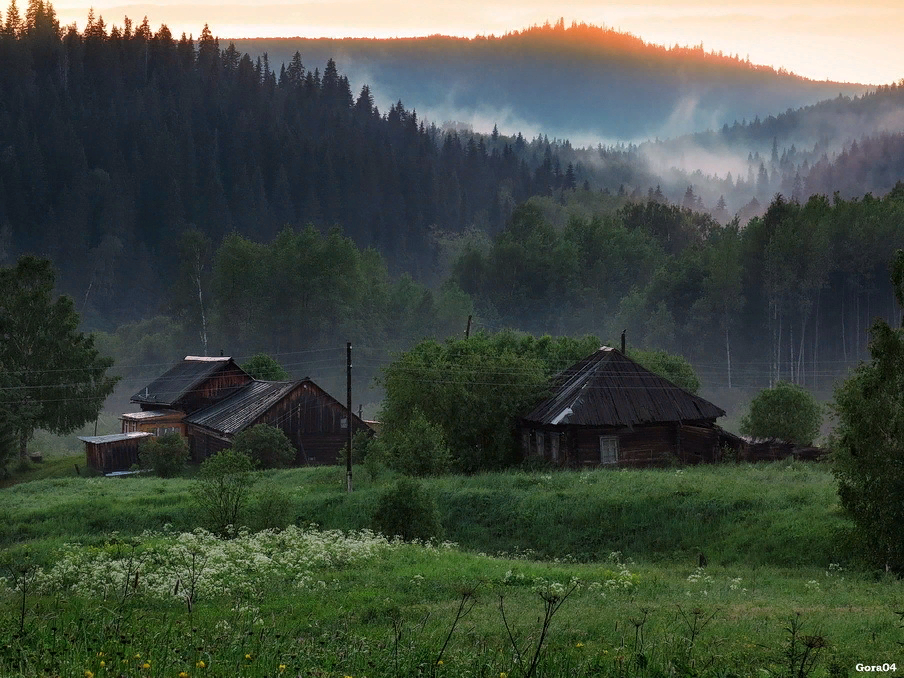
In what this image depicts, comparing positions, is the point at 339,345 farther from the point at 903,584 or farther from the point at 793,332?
the point at 903,584

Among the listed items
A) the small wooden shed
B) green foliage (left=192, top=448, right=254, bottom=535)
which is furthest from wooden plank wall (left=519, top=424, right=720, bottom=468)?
the small wooden shed

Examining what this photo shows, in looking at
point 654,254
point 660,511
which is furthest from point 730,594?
point 654,254

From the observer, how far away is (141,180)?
162m

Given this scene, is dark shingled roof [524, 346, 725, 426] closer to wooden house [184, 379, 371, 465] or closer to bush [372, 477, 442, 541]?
wooden house [184, 379, 371, 465]

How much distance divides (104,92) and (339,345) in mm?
92073

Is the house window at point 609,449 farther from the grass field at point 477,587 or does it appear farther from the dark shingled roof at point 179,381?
the dark shingled roof at point 179,381

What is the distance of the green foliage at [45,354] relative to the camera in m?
62.2

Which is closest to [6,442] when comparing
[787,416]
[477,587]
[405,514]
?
[405,514]

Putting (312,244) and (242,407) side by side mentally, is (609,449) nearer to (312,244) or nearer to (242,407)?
(242,407)

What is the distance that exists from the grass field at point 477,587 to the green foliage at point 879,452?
946 mm

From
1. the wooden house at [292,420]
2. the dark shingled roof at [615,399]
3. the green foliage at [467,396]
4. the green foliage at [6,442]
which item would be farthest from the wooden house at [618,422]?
the green foliage at [6,442]

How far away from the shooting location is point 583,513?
31.2m

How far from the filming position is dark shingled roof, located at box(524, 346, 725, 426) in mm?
46500

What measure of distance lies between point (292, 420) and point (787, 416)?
92.8 ft
